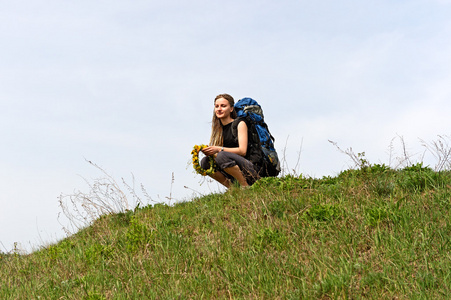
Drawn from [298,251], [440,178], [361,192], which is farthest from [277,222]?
[440,178]

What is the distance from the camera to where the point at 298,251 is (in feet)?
17.4

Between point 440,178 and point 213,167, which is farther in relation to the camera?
point 213,167

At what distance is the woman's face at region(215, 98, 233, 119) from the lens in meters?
9.48

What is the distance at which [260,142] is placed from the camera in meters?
9.27

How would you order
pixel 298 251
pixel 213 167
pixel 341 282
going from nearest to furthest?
pixel 341 282 → pixel 298 251 → pixel 213 167

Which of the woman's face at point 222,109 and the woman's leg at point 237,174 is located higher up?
the woman's face at point 222,109

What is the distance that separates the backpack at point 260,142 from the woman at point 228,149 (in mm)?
138

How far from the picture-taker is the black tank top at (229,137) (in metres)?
9.43

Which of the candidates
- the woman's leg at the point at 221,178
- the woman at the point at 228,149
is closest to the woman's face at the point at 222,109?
the woman at the point at 228,149

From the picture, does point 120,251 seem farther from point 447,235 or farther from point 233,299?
point 447,235

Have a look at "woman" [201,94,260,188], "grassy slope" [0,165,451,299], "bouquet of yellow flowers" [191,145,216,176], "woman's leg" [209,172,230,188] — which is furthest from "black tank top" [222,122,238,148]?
"grassy slope" [0,165,451,299]

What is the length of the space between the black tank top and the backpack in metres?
0.21

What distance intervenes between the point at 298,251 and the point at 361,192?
208cm

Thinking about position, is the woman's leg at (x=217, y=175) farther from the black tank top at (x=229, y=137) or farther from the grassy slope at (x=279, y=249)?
the grassy slope at (x=279, y=249)
